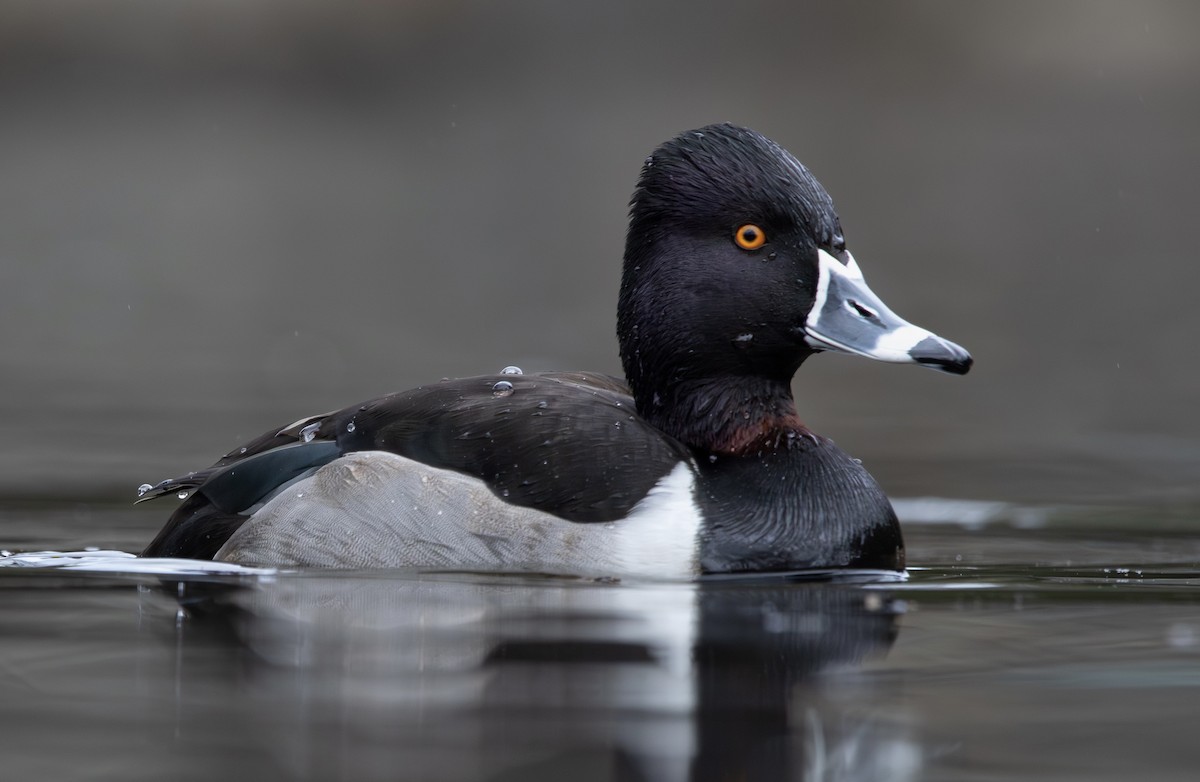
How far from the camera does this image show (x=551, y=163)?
22.5 m

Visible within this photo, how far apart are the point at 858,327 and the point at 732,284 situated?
411 millimetres

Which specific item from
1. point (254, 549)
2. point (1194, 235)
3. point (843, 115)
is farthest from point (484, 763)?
point (843, 115)

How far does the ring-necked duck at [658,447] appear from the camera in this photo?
209 inches

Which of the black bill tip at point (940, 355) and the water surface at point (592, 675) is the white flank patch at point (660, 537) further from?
the black bill tip at point (940, 355)

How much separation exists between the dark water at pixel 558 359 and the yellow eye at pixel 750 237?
1119mm

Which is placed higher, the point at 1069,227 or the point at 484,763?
the point at 1069,227

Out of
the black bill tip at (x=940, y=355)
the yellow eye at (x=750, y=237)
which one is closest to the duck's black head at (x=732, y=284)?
the yellow eye at (x=750, y=237)

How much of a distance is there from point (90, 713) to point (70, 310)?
10.5m

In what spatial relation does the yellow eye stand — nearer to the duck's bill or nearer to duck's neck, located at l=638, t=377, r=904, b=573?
the duck's bill

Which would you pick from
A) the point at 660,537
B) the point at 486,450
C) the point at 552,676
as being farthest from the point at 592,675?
the point at 486,450

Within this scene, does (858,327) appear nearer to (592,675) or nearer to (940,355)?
(940,355)

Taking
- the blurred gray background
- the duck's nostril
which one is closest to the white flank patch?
the duck's nostril

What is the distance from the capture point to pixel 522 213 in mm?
19062

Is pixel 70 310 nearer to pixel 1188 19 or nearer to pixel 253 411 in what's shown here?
pixel 253 411
